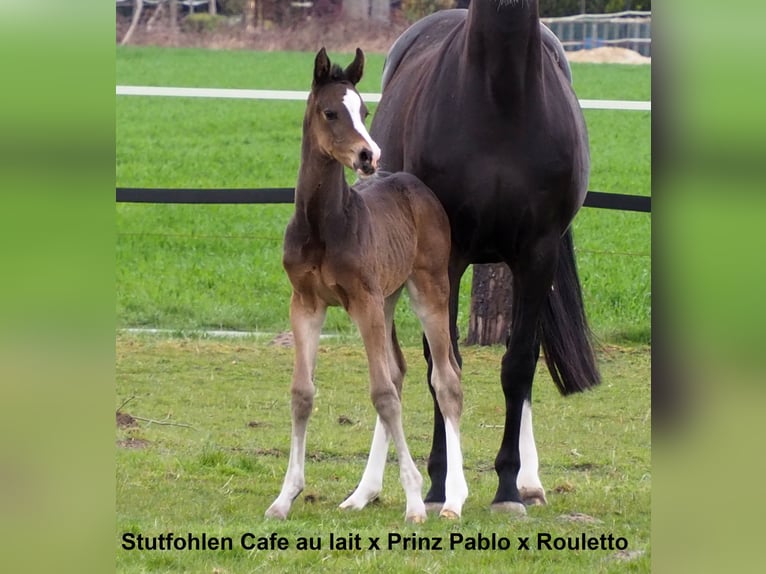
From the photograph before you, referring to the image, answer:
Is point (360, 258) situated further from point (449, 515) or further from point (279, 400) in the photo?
point (279, 400)

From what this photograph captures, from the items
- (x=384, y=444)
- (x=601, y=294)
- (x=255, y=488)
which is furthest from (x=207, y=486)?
(x=601, y=294)

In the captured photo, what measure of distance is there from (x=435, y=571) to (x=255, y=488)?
155cm

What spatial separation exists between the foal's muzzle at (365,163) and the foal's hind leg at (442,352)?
75cm

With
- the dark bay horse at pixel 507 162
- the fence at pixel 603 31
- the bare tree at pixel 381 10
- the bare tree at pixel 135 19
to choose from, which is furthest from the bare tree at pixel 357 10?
the dark bay horse at pixel 507 162

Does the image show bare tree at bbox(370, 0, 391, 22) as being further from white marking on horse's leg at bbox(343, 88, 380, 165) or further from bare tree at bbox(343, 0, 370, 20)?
white marking on horse's leg at bbox(343, 88, 380, 165)

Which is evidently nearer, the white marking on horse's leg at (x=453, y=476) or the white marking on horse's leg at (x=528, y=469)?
the white marking on horse's leg at (x=453, y=476)

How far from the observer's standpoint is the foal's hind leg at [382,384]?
3.99 m

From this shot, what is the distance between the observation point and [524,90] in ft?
14.2

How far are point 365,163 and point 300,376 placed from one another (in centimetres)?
82

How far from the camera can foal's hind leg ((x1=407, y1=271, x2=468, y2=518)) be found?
4.33 meters

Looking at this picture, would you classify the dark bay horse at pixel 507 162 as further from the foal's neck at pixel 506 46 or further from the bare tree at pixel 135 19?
the bare tree at pixel 135 19

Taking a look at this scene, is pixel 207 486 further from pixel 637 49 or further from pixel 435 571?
pixel 637 49

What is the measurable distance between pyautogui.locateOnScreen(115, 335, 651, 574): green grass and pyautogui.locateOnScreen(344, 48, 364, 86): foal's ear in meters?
1.45

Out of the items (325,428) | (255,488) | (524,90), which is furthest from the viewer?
(325,428)
